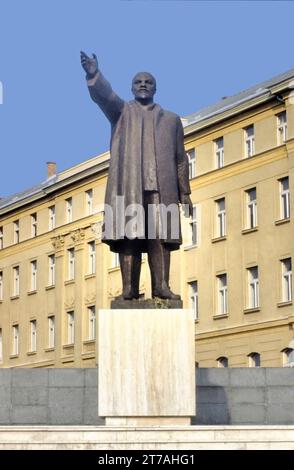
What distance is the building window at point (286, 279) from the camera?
53.9 meters

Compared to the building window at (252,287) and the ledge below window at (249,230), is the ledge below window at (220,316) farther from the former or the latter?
the ledge below window at (249,230)

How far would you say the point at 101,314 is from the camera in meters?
16.7

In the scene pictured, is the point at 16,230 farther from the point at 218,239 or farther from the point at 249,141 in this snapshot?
the point at 249,141

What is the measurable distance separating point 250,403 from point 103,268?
48406 millimetres

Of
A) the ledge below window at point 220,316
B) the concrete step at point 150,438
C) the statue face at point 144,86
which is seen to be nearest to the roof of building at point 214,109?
the ledge below window at point 220,316

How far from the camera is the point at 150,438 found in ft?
50.0

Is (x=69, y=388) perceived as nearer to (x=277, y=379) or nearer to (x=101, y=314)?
(x=277, y=379)

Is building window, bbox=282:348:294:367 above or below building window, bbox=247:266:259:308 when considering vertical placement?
below

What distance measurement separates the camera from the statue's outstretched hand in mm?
17062

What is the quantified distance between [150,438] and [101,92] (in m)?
4.61

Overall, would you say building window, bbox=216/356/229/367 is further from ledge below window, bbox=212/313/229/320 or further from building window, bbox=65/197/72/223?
building window, bbox=65/197/72/223

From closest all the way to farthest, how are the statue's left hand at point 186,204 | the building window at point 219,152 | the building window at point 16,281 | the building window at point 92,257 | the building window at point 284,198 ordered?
the statue's left hand at point 186,204, the building window at point 284,198, the building window at point 219,152, the building window at point 92,257, the building window at point 16,281

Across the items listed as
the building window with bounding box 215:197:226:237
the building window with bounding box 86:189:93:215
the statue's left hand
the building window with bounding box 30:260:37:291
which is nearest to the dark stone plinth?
the statue's left hand

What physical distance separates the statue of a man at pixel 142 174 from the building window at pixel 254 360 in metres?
38.5
